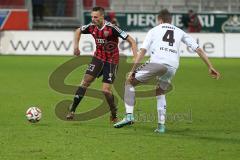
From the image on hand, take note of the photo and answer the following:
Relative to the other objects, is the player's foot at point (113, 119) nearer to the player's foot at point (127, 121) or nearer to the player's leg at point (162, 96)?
the player's foot at point (127, 121)

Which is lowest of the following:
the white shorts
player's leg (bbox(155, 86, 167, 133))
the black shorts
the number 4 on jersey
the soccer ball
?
the soccer ball

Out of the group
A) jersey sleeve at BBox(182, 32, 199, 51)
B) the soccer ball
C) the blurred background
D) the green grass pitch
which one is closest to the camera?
the green grass pitch

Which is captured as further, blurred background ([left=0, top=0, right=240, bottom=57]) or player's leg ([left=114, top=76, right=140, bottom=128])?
blurred background ([left=0, top=0, right=240, bottom=57])

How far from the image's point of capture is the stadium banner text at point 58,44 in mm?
31672

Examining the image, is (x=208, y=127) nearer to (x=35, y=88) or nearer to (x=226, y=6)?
(x=35, y=88)

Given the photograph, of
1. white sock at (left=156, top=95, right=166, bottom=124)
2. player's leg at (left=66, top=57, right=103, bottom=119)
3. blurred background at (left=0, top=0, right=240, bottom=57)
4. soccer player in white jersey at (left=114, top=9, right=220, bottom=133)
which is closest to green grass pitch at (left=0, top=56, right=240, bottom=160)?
white sock at (left=156, top=95, right=166, bottom=124)

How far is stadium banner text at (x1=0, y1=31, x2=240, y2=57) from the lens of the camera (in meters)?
31.7

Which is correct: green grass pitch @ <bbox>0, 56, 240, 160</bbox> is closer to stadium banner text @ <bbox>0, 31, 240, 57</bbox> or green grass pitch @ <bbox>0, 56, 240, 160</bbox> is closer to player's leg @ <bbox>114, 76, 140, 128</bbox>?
player's leg @ <bbox>114, 76, 140, 128</bbox>

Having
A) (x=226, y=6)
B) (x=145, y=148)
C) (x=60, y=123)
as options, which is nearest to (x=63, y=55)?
(x=226, y=6)

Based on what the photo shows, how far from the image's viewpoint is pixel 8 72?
78.1 ft

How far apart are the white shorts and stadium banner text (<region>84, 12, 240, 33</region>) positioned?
25.2m

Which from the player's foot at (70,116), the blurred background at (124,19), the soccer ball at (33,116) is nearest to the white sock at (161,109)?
the player's foot at (70,116)

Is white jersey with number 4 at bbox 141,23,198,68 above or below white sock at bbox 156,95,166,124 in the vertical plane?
above

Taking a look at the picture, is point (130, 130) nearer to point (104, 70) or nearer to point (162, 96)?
point (162, 96)
